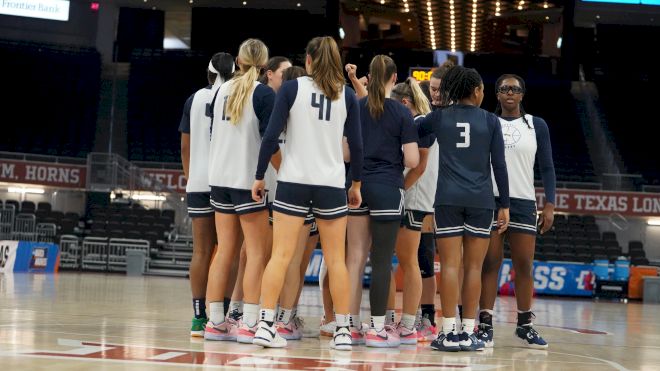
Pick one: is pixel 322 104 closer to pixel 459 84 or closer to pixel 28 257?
pixel 459 84

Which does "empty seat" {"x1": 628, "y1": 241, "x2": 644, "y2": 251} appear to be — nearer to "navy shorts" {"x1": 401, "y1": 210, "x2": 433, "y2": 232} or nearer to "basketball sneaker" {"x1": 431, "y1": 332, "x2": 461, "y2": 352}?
"navy shorts" {"x1": 401, "y1": 210, "x2": 433, "y2": 232}

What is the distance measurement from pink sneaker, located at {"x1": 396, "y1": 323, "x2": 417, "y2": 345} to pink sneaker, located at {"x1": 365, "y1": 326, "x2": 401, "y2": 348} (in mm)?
315

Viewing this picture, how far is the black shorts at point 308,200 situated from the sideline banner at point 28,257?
14.2 meters

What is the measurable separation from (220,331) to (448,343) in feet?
4.98

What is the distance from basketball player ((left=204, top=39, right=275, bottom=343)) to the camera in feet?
21.0

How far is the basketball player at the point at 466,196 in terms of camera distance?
6.43m

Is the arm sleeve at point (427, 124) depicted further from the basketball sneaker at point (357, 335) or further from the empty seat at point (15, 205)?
the empty seat at point (15, 205)

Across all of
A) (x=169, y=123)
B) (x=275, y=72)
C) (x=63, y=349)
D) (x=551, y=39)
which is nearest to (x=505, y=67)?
(x=551, y=39)

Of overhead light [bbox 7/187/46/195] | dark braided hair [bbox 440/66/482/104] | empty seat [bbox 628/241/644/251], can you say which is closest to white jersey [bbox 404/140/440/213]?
dark braided hair [bbox 440/66/482/104]

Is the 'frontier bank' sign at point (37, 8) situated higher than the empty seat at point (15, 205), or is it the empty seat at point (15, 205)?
the 'frontier bank' sign at point (37, 8)

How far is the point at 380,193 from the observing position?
6.50 m

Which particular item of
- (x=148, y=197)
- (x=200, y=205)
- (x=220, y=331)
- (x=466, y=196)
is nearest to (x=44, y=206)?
(x=148, y=197)

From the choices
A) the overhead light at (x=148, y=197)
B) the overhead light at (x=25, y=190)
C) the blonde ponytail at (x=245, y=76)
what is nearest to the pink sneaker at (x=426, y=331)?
the blonde ponytail at (x=245, y=76)

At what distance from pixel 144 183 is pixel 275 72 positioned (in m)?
19.7
